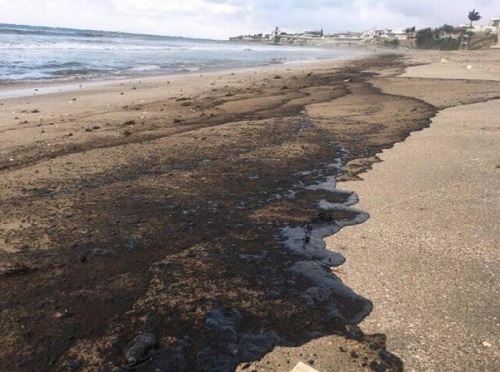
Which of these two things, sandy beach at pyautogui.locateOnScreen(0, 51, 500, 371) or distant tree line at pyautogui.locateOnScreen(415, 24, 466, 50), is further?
distant tree line at pyautogui.locateOnScreen(415, 24, 466, 50)

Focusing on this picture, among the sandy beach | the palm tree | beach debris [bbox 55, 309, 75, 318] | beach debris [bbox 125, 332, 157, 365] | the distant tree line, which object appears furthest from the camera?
the palm tree

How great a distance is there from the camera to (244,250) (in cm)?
292

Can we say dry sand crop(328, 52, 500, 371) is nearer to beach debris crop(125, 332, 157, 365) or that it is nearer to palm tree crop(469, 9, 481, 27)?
beach debris crop(125, 332, 157, 365)

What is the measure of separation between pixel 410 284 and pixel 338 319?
21.8 inches

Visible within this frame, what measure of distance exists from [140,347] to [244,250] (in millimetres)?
1093

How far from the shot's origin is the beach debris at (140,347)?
1908 mm

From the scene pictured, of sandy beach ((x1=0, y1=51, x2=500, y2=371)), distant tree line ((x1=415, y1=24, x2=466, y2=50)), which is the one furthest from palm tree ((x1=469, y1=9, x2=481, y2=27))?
sandy beach ((x1=0, y1=51, x2=500, y2=371))

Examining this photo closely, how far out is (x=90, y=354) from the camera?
6.37 ft

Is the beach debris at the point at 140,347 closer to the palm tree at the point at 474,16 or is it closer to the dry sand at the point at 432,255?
the dry sand at the point at 432,255

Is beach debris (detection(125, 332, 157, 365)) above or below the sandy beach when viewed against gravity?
above

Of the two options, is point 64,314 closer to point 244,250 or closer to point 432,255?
point 244,250

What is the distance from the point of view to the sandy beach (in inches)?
79.2

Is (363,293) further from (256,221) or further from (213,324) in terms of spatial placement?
(256,221)

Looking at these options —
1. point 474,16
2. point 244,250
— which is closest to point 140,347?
point 244,250
